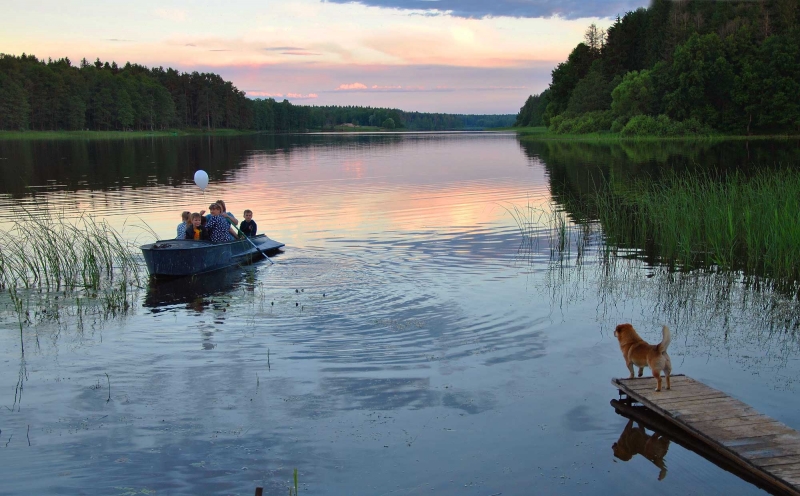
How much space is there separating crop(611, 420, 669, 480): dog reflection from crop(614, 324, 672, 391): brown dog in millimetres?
698

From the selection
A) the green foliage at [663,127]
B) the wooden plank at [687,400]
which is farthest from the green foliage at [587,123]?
the wooden plank at [687,400]

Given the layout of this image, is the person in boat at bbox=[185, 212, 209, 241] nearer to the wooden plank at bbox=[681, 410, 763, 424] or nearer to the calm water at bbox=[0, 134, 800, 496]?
the calm water at bbox=[0, 134, 800, 496]

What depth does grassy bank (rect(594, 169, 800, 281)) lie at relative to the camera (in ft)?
51.4

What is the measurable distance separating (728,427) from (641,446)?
0.97 meters

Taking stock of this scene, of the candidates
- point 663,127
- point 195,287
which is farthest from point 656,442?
point 663,127

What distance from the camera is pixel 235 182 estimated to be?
45312mm

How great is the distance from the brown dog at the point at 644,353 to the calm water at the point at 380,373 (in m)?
0.69

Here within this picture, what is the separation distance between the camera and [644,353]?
30.6 ft

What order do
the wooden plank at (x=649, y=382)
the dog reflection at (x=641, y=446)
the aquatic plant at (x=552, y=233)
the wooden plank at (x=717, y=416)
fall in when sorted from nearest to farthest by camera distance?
the dog reflection at (x=641, y=446), the wooden plank at (x=717, y=416), the wooden plank at (x=649, y=382), the aquatic plant at (x=552, y=233)

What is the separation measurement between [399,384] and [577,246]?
1193 centimetres

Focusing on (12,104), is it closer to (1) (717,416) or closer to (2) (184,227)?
(2) (184,227)

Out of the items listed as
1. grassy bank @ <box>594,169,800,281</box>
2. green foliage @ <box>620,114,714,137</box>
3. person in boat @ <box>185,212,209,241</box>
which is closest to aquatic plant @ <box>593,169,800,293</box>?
grassy bank @ <box>594,169,800,281</box>

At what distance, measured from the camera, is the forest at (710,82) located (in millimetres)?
86188

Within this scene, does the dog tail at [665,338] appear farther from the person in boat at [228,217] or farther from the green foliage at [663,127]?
the green foliage at [663,127]
